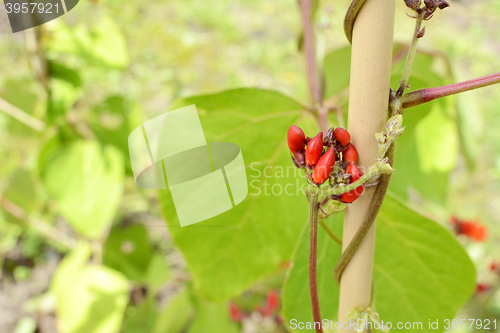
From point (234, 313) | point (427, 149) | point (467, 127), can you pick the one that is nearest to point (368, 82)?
point (427, 149)

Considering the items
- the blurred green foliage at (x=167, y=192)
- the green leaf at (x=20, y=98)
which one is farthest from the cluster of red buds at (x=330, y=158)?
the green leaf at (x=20, y=98)

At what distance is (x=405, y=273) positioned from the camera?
1.19 feet

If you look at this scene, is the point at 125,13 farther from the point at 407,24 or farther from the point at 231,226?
the point at 231,226

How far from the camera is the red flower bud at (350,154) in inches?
8.8

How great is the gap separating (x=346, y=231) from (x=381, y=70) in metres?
0.11

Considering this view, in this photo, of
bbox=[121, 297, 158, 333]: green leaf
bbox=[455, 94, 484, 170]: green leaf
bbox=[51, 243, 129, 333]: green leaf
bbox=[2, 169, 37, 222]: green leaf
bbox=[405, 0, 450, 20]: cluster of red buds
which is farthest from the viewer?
bbox=[121, 297, 158, 333]: green leaf

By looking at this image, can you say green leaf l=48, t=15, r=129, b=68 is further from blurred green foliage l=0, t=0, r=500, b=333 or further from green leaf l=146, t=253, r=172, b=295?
green leaf l=146, t=253, r=172, b=295

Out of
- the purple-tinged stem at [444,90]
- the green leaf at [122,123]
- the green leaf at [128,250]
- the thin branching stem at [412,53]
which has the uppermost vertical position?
the thin branching stem at [412,53]

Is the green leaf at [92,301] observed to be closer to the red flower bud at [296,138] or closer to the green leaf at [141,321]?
the green leaf at [141,321]

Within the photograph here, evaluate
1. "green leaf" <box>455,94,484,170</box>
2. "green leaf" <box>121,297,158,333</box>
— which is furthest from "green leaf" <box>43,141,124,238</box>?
"green leaf" <box>455,94,484,170</box>

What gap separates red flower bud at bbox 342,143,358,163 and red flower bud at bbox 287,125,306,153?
3 centimetres

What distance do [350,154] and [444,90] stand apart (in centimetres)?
7

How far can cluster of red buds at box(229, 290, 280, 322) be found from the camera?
0.93 metres

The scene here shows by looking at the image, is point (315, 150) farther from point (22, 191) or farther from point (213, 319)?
point (22, 191)
